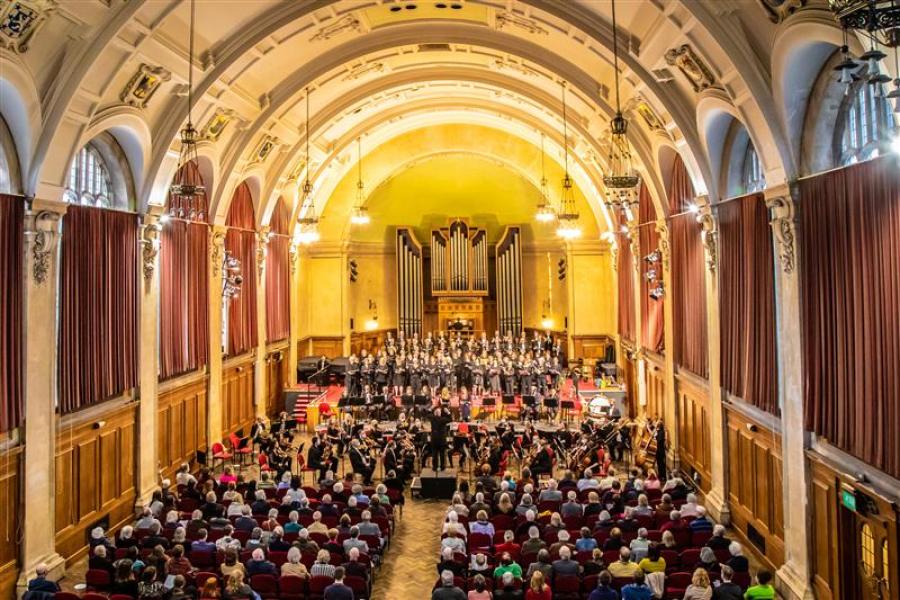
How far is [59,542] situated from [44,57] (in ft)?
27.9

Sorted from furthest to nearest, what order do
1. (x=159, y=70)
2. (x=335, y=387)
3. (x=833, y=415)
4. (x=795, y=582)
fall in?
(x=335, y=387) → (x=159, y=70) → (x=795, y=582) → (x=833, y=415)

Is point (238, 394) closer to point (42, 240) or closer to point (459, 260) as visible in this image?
point (42, 240)

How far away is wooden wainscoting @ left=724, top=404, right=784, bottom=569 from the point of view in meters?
11.1

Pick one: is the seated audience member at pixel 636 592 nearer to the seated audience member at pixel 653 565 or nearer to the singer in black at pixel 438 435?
the seated audience member at pixel 653 565

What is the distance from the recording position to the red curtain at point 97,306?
12188 mm

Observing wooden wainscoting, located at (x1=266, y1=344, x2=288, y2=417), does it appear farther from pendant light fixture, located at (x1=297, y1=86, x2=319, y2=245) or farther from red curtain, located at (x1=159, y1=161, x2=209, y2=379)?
red curtain, located at (x1=159, y1=161, x2=209, y2=379)

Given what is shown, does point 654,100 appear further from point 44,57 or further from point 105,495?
point 105,495

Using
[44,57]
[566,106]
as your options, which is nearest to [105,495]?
[44,57]

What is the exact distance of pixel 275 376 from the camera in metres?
24.5

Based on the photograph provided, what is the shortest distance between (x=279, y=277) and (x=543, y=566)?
17.9 meters

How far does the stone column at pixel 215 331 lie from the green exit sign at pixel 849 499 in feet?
50.9

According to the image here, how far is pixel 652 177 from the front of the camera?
16.9m

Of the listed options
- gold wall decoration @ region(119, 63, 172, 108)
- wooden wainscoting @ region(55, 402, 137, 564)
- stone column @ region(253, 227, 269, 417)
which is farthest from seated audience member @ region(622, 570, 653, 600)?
stone column @ region(253, 227, 269, 417)

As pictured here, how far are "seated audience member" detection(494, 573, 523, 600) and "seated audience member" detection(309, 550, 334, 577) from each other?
2.47m
